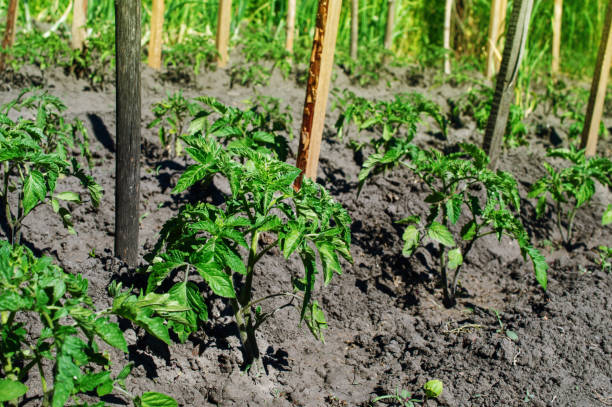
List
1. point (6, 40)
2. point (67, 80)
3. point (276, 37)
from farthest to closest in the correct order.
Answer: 1. point (276, 37)
2. point (67, 80)
3. point (6, 40)

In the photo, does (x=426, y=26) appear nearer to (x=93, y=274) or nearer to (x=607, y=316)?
(x=607, y=316)

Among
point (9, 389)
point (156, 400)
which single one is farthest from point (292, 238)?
point (9, 389)

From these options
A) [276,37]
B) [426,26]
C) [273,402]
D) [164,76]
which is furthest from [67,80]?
[426,26]

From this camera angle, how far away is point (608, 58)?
419 cm

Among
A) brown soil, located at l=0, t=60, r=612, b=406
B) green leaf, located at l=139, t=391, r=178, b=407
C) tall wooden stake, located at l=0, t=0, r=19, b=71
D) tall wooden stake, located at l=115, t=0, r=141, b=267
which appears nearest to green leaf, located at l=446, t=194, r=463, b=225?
brown soil, located at l=0, t=60, r=612, b=406

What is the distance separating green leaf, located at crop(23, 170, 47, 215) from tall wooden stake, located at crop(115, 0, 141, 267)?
0.43 meters

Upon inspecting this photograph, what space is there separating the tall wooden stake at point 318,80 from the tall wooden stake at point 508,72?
1.19 meters

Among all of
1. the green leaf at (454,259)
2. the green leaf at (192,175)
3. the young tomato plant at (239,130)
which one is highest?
the young tomato plant at (239,130)

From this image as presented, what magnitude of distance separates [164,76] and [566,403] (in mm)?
3645

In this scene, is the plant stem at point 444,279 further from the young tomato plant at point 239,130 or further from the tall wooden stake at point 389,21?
the tall wooden stake at point 389,21

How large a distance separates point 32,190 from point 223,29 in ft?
Result: 11.1

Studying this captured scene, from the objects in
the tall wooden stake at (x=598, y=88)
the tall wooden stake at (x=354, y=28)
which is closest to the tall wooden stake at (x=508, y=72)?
the tall wooden stake at (x=598, y=88)

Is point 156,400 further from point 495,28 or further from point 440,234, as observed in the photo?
point 495,28

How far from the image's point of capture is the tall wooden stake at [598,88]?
13.7 ft
